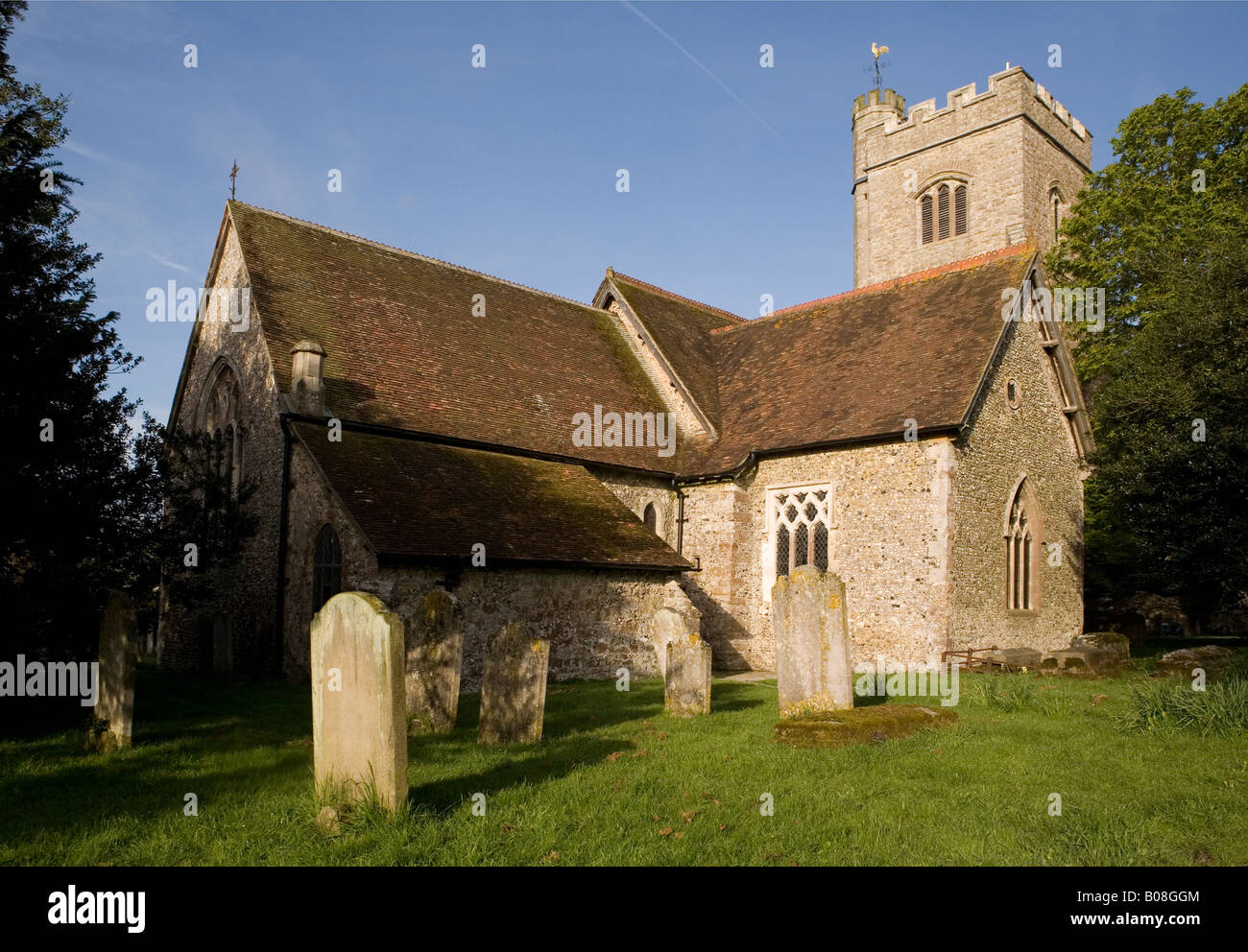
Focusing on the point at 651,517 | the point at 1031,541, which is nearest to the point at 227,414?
the point at 651,517

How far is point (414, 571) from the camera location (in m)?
13.8

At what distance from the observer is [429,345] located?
19.0 metres

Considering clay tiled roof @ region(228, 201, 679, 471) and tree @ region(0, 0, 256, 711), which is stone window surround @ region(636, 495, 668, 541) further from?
tree @ region(0, 0, 256, 711)

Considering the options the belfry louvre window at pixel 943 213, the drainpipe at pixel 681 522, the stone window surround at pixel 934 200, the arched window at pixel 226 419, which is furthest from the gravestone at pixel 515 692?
the belfry louvre window at pixel 943 213

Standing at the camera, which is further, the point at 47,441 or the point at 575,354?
the point at 575,354

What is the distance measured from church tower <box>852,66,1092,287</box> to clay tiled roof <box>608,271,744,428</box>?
1496 cm

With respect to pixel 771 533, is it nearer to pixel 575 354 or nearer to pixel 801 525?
pixel 801 525

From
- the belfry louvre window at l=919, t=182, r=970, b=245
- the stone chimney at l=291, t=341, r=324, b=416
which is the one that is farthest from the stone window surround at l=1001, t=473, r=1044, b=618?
the belfry louvre window at l=919, t=182, r=970, b=245

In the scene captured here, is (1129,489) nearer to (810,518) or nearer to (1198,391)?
(1198,391)

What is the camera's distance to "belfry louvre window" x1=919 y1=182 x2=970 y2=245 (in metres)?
37.2

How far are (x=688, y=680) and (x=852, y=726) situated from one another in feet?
9.10

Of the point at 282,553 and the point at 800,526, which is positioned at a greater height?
the point at 800,526

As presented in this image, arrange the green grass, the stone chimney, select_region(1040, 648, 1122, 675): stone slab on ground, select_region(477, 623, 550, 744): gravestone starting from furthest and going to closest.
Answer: the stone chimney
select_region(1040, 648, 1122, 675): stone slab on ground
select_region(477, 623, 550, 744): gravestone
the green grass

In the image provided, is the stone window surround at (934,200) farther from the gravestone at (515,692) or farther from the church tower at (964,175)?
the gravestone at (515,692)
